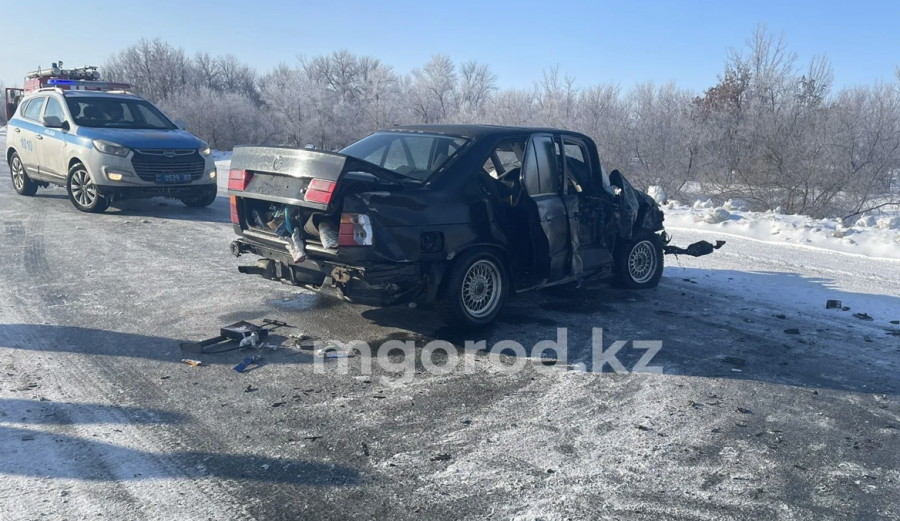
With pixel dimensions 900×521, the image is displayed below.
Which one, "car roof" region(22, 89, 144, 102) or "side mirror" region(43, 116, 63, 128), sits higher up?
"car roof" region(22, 89, 144, 102)

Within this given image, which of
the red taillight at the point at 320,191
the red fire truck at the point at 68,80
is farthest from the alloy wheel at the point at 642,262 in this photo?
the red fire truck at the point at 68,80

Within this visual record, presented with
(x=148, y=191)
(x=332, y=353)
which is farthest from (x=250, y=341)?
(x=148, y=191)

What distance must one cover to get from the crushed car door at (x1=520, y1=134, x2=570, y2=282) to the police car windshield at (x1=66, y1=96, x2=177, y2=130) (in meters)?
8.28

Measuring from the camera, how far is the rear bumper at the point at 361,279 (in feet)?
16.9

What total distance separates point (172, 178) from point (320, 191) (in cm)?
722

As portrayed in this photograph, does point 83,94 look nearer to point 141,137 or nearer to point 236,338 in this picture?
point 141,137

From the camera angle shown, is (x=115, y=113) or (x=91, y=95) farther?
(x=91, y=95)

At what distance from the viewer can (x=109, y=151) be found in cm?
1085

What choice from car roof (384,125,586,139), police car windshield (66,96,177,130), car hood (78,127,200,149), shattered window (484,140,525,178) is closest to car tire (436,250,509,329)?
shattered window (484,140,525,178)

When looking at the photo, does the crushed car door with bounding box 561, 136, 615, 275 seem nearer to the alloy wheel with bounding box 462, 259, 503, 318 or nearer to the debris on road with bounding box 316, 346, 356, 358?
the alloy wheel with bounding box 462, 259, 503, 318

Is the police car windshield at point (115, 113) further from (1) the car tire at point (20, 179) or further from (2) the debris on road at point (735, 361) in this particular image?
(2) the debris on road at point (735, 361)

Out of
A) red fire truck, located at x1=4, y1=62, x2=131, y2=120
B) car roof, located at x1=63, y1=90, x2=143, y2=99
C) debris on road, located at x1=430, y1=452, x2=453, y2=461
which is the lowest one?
debris on road, located at x1=430, y1=452, x2=453, y2=461

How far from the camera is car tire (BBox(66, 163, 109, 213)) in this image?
11250 millimetres

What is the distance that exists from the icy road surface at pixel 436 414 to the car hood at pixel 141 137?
4.20 metres
